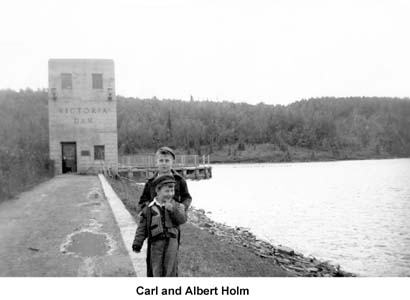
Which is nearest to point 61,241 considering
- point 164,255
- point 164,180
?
point 164,255

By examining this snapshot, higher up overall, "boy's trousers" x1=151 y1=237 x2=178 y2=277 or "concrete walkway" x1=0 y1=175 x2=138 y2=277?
"boy's trousers" x1=151 y1=237 x2=178 y2=277

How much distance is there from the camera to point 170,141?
7425cm

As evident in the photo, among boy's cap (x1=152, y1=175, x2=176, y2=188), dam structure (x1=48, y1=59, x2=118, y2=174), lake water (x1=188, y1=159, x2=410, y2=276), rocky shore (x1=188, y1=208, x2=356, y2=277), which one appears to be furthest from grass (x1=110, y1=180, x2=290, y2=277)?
dam structure (x1=48, y1=59, x2=118, y2=174)

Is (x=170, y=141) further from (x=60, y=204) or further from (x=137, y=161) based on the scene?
(x=60, y=204)

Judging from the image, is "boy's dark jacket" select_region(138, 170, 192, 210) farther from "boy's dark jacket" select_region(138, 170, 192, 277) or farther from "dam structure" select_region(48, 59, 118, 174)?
"dam structure" select_region(48, 59, 118, 174)

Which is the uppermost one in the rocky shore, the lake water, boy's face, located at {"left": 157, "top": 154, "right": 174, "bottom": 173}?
boy's face, located at {"left": 157, "top": 154, "right": 174, "bottom": 173}

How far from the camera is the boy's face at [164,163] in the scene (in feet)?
13.5

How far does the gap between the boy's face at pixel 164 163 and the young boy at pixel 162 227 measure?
123 mm

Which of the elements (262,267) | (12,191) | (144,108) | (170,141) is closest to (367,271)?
(262,267)

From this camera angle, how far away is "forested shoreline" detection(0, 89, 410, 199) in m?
38.0

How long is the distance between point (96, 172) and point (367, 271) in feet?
66.7

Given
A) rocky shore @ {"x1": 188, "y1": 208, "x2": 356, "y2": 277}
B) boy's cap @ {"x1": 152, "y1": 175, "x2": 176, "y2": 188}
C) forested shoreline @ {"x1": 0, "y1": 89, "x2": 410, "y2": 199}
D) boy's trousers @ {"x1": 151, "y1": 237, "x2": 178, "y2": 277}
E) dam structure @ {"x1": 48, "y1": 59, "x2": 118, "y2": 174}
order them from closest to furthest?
1. boy's cap @ {"x1": 152, "y1": 175, "x2": 176, "y2": 188}
2. boy's trousers @ {"x1": 151, "y1": 237, "x2": 178, "y2": 277}
3. rocky shore @ {"x1": 188, "y1": 208, "x2": 356, "y2": 277}
4. dam structure @ {"x1": 48, "y1": 59, "x2": 118, "y2": 174}
5. forested shoreline @ {"x1": 0, "y1": 89, "x2": 410, "y2": 199}

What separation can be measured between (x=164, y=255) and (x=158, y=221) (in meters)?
0.40

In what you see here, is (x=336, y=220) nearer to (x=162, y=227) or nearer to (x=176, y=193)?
(x=176, y=193)
